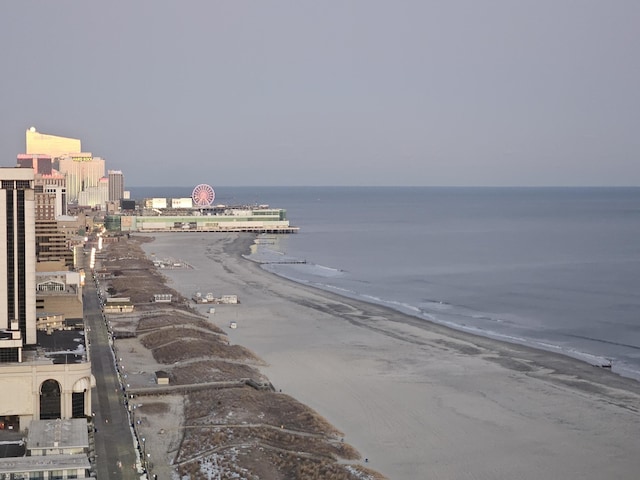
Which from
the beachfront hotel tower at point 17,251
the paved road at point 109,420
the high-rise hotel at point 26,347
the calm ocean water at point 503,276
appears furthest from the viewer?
the calm ocean water at point 503,276

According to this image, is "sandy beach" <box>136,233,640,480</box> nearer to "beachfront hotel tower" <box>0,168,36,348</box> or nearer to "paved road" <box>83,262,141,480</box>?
"paved road" <box>83,262,141,480</box>

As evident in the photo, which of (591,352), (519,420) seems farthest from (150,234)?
(519,420)

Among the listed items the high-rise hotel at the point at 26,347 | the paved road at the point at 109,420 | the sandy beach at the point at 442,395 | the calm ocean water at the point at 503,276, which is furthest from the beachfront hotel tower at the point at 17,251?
the calm ocean water at the point at 503,276

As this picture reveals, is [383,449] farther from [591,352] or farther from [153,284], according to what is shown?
[153,284]

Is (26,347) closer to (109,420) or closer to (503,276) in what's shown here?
(109,420)

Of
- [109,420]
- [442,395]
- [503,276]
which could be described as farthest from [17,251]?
[503,276]

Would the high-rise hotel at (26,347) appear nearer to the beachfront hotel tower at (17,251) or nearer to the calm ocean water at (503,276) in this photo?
the beachfront hotel tower at (17,251)
